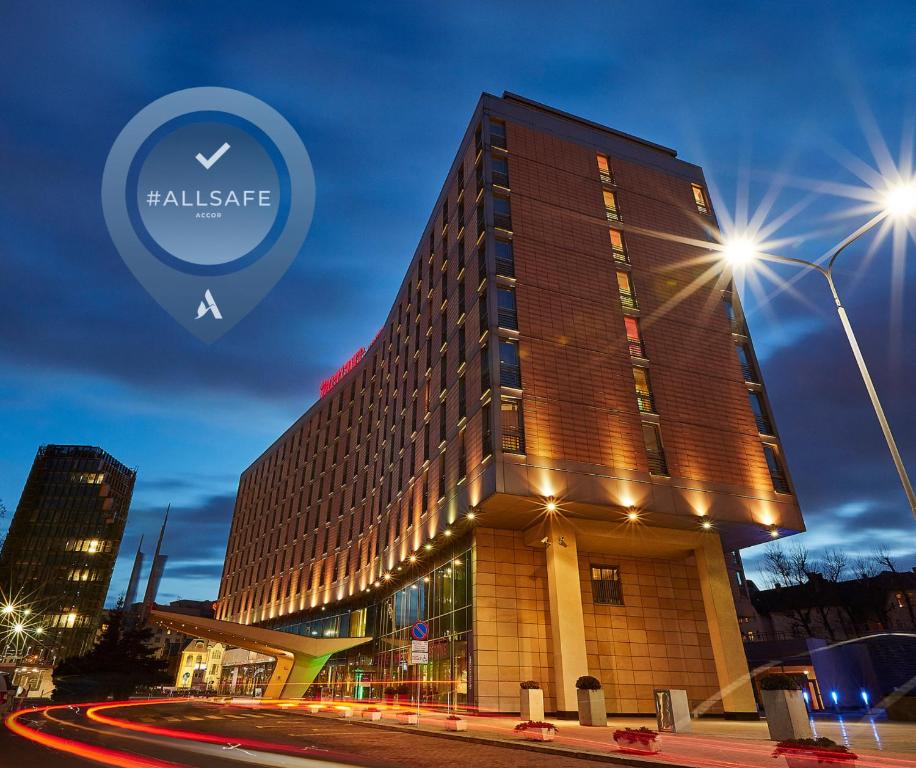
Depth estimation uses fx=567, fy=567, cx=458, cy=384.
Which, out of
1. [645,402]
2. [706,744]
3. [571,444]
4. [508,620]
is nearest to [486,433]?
[571,444]

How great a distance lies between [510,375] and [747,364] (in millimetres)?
17703

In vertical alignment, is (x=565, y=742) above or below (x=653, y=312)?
below

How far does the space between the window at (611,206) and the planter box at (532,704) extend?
28.3 metres

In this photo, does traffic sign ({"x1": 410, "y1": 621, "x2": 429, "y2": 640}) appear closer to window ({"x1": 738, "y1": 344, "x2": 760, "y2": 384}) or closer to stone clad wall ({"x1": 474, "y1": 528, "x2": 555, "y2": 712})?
stone clad wall ({"x1": 474, "y1": 528, "x2": 555, "y2": 712})

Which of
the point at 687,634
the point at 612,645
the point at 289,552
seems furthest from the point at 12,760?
the point at 289,552

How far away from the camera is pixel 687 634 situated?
101 feet

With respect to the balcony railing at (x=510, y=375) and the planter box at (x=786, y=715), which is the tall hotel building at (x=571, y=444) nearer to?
the balcony railing at (x=510, y=375)

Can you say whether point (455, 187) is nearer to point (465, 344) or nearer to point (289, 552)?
point (465, 344)

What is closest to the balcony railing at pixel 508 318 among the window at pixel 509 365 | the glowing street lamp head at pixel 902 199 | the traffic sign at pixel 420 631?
the window at pixel 509 365

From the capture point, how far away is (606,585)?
3073 centimetres

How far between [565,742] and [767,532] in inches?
827

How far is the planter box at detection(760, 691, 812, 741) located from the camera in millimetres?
14992

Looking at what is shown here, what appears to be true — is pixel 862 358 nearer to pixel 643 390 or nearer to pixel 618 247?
pixel 643 390

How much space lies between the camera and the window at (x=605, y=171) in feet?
129
